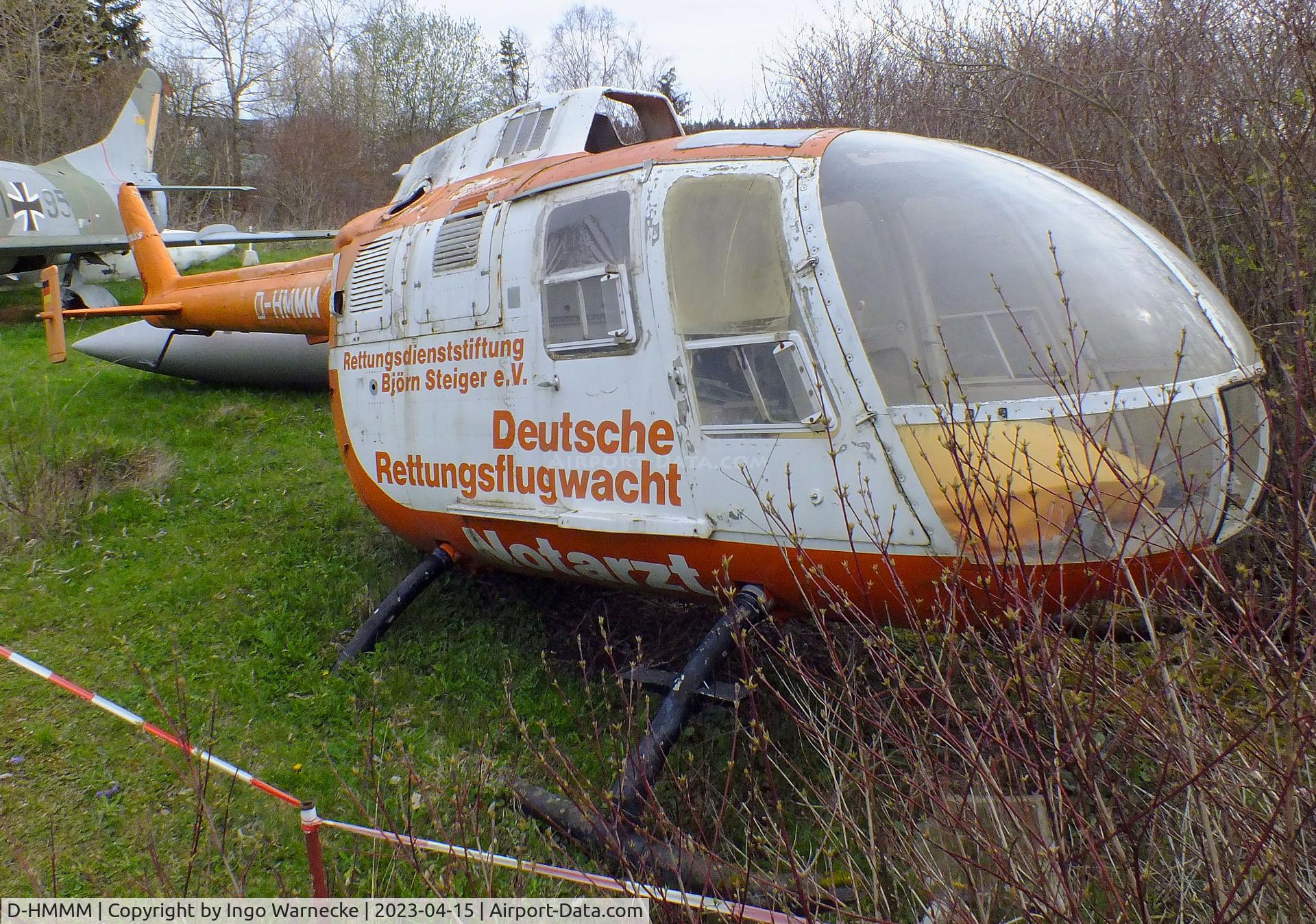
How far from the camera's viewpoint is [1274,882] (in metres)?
1.89

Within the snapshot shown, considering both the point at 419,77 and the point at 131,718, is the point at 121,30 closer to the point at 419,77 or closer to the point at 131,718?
the point at 419,77

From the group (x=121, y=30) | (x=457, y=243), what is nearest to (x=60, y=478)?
(x=457, y=243)

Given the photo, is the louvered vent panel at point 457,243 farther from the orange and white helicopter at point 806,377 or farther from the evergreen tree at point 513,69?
the evergreen tree at point 513,69

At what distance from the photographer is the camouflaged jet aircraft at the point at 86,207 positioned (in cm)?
1296

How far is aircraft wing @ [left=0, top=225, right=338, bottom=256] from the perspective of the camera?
41.1 ft

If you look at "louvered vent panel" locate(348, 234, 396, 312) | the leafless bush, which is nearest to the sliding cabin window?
"louvered vent panel" locate(348, 234, 396, 312)

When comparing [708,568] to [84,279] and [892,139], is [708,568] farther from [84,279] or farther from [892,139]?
[84,279]

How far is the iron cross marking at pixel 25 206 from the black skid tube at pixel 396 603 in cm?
1259

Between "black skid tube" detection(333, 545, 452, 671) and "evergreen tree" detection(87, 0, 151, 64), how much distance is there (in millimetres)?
27260

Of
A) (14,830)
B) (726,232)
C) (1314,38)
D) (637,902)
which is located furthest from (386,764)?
(1314,38)

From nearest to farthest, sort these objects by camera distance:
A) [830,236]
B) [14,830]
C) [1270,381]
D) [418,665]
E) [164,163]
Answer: [830,236], [14,830], [1270,381], [418,665], [164,163]

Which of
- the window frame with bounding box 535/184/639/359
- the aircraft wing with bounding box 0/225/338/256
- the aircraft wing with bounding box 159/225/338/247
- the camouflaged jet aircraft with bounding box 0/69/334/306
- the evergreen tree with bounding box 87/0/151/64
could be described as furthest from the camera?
the evergreen tree with bounding box 87/0/151/64

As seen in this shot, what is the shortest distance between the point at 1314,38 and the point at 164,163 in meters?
26.4

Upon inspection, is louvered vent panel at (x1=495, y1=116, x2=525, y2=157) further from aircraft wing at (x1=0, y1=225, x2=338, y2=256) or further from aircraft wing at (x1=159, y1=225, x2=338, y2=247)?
aircraft wing at (x1=0, y1=225, x2=338, y2=256)
